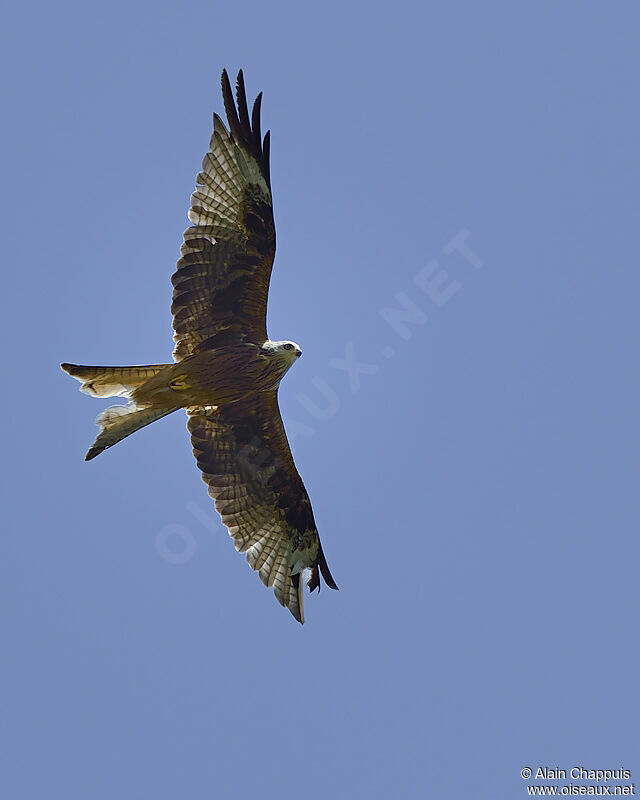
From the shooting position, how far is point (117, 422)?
40.3 ft

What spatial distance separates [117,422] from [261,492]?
1857 mm

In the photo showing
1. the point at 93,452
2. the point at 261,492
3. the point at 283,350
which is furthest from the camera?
the point at 261,492

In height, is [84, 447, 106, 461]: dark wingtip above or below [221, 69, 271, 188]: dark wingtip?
below

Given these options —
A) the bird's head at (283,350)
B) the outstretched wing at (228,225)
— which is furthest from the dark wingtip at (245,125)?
the bird's head at (283,350)

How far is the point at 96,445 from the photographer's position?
480 inches

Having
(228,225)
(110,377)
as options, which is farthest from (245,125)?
(110,377)

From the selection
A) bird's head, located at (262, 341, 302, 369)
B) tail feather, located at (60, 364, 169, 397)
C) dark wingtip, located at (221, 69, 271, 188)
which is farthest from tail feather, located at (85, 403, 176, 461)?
dark wingtip, located at (221, 69, 271, 188)

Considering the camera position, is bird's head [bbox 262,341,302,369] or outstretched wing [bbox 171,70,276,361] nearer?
outstretched wing [bbox 171,70,276,361]

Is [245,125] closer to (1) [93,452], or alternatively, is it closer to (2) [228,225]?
(2) [228,225]

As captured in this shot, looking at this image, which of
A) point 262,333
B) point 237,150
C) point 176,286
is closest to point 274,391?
point 262,333

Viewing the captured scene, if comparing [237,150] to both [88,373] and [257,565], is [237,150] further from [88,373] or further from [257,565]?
[257,565]

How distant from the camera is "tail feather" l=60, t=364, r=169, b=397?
12.3 meters

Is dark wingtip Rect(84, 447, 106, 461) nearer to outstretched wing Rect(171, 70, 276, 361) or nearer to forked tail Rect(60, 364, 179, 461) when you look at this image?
forked tail Rect(60, 364, 179, 461)

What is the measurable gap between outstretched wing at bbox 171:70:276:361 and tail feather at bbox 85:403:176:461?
1.03 m
